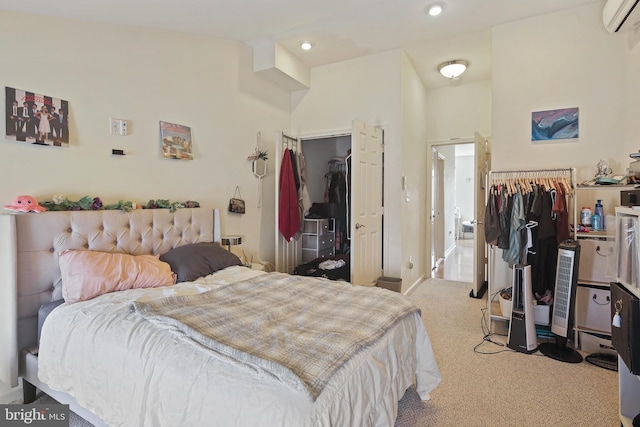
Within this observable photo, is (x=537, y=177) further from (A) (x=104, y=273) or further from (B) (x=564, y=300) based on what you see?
(A) (x=104, y=273)

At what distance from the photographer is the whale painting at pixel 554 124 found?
2.99m

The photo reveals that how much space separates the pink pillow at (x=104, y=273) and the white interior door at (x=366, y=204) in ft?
6.34

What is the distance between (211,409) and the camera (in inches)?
43.8

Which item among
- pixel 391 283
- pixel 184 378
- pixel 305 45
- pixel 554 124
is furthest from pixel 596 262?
pixel 305 45

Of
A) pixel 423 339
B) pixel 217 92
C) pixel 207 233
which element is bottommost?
pixel 423 339

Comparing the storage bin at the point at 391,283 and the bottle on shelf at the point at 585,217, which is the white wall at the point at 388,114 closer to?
Answer: the storage bin at the point at 391,283

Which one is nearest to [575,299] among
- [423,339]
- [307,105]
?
[423,339]

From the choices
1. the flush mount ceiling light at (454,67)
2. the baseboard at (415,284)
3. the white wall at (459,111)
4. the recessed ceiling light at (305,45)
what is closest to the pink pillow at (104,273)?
the recessed ceiling light at (305,45)

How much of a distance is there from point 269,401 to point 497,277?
120 inches

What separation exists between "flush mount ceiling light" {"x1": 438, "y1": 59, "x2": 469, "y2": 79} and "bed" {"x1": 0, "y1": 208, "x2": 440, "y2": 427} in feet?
10.5

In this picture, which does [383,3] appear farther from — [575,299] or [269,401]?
[269,401]

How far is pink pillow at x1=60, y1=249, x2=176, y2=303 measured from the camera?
78.9 inches

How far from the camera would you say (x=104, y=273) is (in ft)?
6.92

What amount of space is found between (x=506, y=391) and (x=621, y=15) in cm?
297
